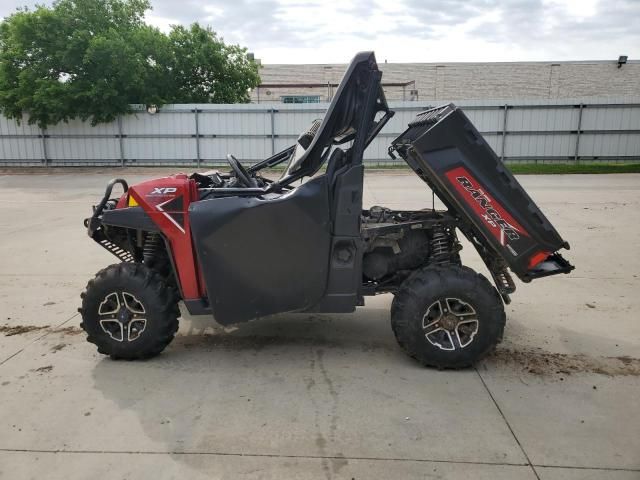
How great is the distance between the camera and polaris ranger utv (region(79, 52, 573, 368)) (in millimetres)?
3854

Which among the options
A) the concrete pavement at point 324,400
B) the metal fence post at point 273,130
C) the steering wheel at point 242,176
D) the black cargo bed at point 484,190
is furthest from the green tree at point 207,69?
the black cargo bed at point 484,190

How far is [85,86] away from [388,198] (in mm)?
14540

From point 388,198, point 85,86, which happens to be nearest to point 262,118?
point 85,86

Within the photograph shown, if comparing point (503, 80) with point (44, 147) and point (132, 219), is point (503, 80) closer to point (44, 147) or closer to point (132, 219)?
point (44, 147)

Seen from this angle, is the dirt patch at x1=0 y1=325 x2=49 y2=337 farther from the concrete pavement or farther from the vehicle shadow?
the vehicle shadow

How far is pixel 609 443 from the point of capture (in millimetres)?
3090

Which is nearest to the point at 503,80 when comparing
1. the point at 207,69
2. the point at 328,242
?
the point at 207,69

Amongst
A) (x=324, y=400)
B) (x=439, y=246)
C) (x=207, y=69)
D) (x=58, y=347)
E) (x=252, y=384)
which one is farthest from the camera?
(x=207, y=69)

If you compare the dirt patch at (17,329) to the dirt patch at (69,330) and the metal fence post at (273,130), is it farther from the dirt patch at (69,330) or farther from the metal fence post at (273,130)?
the metal fence post at (273,130)

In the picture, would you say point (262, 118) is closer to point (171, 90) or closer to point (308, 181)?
point (171, 90)

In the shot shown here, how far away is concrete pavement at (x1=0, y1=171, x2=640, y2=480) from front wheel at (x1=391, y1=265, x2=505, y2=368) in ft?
0.57

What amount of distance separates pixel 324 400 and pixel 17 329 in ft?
10.4

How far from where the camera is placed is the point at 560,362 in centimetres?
420

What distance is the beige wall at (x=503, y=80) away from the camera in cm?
3428
